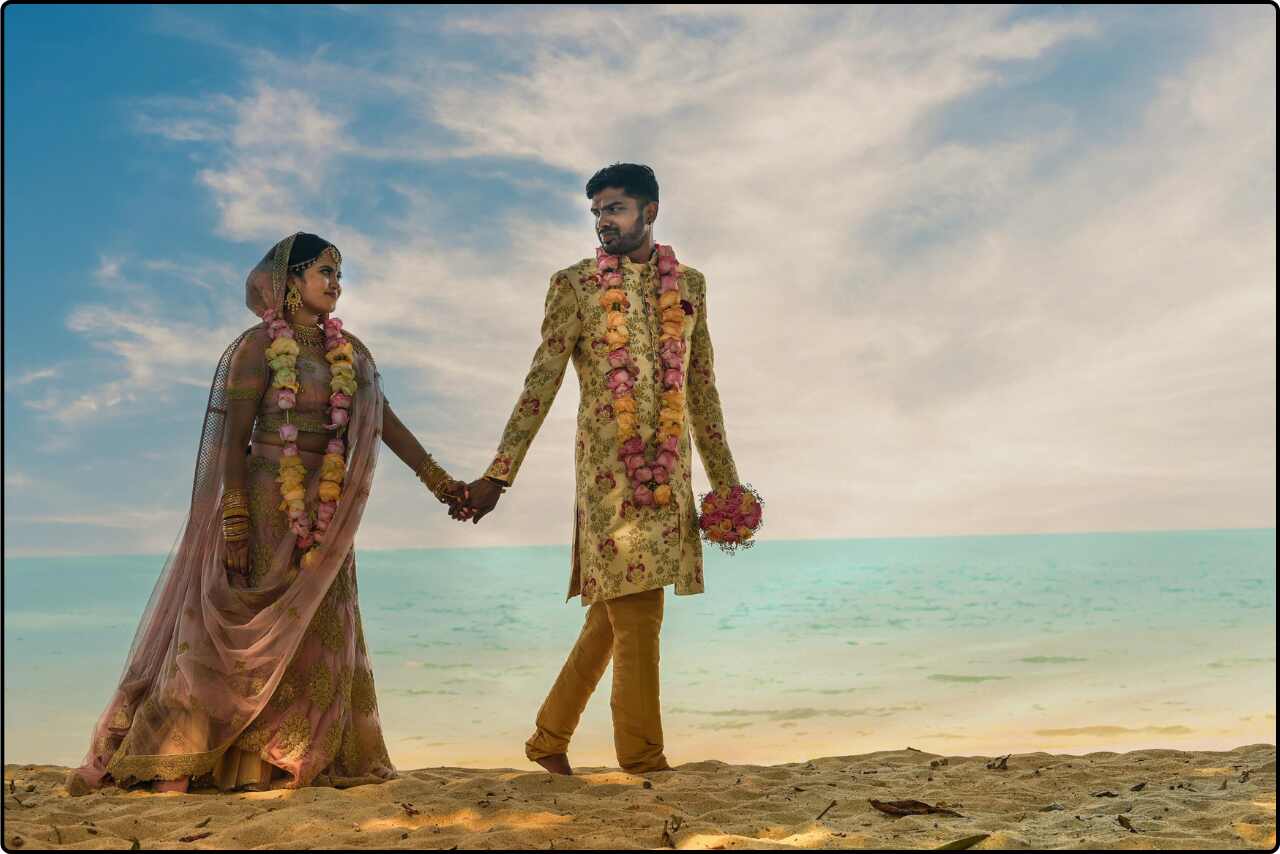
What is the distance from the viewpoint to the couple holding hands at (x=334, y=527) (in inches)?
203

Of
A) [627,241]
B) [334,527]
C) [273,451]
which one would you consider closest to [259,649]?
[334,527]

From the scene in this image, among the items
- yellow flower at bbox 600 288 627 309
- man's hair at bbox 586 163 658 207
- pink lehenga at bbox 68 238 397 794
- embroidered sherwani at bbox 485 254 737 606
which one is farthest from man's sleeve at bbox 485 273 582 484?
pink lehenga at bbox 68 238 397 794

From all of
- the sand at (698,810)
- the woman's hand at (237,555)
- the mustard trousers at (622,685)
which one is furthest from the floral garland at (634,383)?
the woman's hand at (237,555)

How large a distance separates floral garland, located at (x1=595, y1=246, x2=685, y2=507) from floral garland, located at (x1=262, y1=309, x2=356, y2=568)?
48.4 inches

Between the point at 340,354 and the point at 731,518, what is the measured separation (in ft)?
6.47

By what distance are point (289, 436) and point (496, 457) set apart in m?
0.93

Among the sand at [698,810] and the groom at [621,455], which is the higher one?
the groom at [621,455]

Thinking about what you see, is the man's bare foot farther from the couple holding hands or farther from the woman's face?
the woman's face

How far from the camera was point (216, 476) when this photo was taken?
5375mm

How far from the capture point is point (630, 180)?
5547mm

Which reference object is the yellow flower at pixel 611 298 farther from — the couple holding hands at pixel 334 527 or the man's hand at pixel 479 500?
the man's hand at pixel 479 500

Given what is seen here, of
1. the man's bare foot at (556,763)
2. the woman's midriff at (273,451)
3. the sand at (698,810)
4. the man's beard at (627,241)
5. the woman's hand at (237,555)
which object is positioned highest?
the man's beard at (627,241)

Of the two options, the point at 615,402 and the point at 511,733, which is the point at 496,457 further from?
the point at 511,733

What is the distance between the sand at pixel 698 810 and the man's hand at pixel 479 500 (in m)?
1.18
